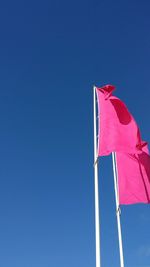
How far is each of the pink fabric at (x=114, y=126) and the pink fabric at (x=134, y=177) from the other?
1910mm

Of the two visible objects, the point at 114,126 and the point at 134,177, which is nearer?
the point at 114,126

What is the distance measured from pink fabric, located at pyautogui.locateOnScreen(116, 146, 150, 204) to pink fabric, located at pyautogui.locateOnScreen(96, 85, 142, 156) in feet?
6.27

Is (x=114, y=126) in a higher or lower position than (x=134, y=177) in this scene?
higher

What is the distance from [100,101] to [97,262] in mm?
9229

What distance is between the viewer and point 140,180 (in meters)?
23.3

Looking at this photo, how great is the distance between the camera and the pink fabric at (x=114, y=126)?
20827 millimetres

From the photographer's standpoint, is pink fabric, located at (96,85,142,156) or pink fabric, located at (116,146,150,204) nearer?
pink fabric, located at (96,85,142,156)

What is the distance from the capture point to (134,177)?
23484 mm

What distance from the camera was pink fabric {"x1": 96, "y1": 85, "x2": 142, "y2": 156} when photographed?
20.8 meters

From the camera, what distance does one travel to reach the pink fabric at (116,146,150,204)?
75.3 ft

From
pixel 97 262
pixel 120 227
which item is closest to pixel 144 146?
pixel 120 227

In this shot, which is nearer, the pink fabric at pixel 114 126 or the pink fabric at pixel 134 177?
the pink fabric at pixel 114 126

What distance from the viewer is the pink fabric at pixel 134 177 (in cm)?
2294

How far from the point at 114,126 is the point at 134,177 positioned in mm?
3375
